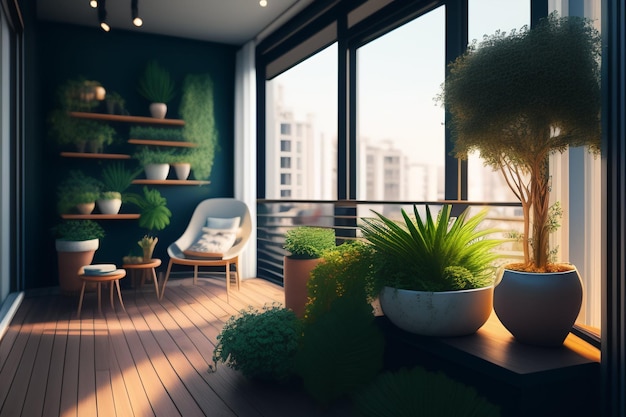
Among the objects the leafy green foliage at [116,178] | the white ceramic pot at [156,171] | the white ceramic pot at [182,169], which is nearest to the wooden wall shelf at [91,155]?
the leafy green foliage at [116,178]

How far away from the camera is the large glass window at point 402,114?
361 cm

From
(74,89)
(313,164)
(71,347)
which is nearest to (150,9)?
(74,89)

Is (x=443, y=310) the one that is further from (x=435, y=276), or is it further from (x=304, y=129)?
(x=304, y=129)

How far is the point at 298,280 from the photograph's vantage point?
3389mm

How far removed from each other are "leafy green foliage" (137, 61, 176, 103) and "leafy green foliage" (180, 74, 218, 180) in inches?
8.6

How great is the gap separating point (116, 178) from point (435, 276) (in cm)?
406

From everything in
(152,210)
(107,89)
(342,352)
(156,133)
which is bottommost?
(342,352)

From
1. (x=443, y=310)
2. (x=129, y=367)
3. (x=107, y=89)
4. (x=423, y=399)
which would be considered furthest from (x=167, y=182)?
(x=423, y=399)

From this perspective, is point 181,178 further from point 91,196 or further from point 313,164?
point 313,164

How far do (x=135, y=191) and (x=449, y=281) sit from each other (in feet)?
13.9

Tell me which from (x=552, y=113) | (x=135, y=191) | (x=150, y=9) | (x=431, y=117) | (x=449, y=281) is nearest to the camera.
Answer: (x=552, y=113)

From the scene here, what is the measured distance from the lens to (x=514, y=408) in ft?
5.78

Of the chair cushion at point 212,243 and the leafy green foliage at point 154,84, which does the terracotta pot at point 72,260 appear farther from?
the leafy green foliage at point 154,84

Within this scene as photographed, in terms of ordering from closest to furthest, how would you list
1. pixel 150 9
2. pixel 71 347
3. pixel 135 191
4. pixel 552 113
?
pixel 552 113
pixel 71 347
pixel 150 9
pixel 135 191
